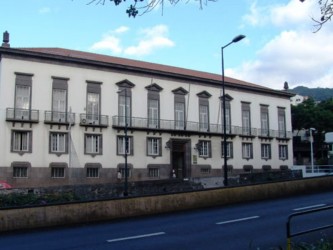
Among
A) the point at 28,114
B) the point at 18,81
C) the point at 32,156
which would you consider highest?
the point at 18,81

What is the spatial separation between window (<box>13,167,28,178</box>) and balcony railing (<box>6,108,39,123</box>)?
13.6 feet

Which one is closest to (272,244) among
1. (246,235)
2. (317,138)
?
(246,235)

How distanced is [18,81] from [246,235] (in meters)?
32.3

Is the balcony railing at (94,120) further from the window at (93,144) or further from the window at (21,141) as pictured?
the window at (21,141)

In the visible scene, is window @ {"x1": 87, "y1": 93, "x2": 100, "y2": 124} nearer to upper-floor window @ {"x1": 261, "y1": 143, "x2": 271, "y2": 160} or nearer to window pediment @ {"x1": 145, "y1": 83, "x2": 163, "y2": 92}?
window pediment @ {"x1": 145, "y1": 83, "x2": 163, "y2": 92}

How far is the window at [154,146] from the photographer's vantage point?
46469 millimetres

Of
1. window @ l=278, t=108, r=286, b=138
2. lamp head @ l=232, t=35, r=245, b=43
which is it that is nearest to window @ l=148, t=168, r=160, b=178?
window @ l=278, t=108, r=286, b=138

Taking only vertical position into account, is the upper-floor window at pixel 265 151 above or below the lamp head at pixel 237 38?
below

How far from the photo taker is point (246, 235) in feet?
38.4

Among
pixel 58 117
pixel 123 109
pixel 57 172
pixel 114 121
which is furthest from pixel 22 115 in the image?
pixel 123 109

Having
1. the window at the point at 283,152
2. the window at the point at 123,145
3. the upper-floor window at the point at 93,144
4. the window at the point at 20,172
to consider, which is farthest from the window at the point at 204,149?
the window at the point at 20,172

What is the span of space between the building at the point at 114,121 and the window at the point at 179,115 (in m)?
0.11

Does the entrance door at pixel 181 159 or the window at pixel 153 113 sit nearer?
the window at pixel 153 113

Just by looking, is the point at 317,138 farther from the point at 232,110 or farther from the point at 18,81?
the point at 18,81
